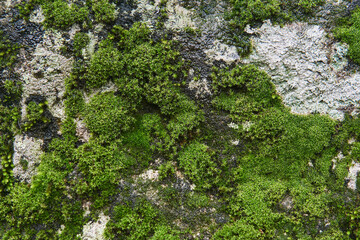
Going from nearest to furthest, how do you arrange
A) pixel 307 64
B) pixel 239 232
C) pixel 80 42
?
pixel 239 232 → pixel 80 42 → pixel 307 64

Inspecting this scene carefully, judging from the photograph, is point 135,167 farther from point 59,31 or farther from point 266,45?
point 266,45

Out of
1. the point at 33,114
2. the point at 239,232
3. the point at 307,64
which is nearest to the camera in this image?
the point at 239,232

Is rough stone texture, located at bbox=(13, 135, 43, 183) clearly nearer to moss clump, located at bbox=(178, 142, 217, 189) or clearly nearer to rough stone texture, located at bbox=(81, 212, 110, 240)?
rough stone texture, located at bbox=(81, 212, 110, 240)

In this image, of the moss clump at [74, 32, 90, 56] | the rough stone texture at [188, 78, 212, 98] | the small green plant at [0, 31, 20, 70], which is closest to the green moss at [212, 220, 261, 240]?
the rough stone texture at [188, 78, 212, 98]

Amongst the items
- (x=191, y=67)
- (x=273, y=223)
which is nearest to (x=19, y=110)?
(x=191, y=67)

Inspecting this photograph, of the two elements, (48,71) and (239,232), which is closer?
(239,232)

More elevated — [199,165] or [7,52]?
[7,52]

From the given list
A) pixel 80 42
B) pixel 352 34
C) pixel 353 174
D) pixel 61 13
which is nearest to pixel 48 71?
pixel 80 42

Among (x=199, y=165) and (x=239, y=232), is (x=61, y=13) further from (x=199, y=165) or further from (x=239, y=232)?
(x=239, y=232)
